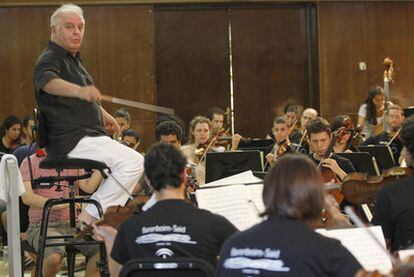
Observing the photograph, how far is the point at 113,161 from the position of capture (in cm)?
491

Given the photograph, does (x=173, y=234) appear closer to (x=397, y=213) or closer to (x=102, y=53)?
(x=397, y=213)

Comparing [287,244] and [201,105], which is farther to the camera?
[201,105]

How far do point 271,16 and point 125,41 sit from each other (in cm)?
235

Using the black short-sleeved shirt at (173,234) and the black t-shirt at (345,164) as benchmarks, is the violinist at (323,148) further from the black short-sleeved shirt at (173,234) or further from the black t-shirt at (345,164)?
the black short-sleeved shirt at (173,234)

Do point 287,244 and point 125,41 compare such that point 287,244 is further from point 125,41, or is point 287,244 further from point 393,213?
point 125,41

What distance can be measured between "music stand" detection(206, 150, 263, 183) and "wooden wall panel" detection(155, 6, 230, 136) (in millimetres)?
6245

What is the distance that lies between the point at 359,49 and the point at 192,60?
262 cm

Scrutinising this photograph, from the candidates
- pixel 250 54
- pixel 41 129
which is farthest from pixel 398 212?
pixel 250 54

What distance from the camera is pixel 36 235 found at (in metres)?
6.34

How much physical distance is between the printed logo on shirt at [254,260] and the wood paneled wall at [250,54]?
9.75m

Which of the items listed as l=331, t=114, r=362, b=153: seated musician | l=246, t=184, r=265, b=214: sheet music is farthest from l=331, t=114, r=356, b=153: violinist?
l=246, t=184, r=265, b=214: sheet music

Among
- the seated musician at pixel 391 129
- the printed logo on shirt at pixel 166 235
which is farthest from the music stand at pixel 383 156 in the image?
the printed logo on shirt at pixel 166 235

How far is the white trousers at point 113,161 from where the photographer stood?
16.1 feet

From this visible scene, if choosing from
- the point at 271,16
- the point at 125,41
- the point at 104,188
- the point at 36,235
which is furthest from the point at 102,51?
the point at 104,188
